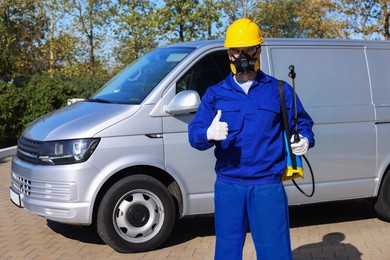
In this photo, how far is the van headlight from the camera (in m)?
5.20

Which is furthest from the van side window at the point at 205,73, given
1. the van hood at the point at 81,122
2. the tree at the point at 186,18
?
the tree at the point at 186,18

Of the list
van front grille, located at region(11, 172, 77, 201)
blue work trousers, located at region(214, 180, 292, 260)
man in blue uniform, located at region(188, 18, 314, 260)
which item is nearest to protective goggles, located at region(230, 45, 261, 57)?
man in blue uniform, located at region(188, 18, 314, 260)

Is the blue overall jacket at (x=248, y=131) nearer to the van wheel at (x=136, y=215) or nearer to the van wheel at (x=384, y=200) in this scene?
the van wheel at (x=136, y=215)

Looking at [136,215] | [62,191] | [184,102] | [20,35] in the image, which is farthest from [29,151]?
[20,35]

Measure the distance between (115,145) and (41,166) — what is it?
2.41ft

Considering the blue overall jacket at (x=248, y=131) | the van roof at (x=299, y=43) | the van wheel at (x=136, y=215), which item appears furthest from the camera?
the van roof at (x=299, y=43)

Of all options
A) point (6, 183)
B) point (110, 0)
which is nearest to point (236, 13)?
point (110, 0)

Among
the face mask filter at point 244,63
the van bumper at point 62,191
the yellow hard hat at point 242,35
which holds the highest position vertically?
the yellow hard hat at point 242,35

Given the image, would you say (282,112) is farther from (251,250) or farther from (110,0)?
(110,0)

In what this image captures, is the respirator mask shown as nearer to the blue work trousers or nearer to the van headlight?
the blue work trousers

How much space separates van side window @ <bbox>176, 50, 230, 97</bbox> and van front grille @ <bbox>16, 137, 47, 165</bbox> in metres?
1.50

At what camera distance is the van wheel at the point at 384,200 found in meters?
6.45

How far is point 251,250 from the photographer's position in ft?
18.3

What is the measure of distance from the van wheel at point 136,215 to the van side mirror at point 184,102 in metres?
0.72
